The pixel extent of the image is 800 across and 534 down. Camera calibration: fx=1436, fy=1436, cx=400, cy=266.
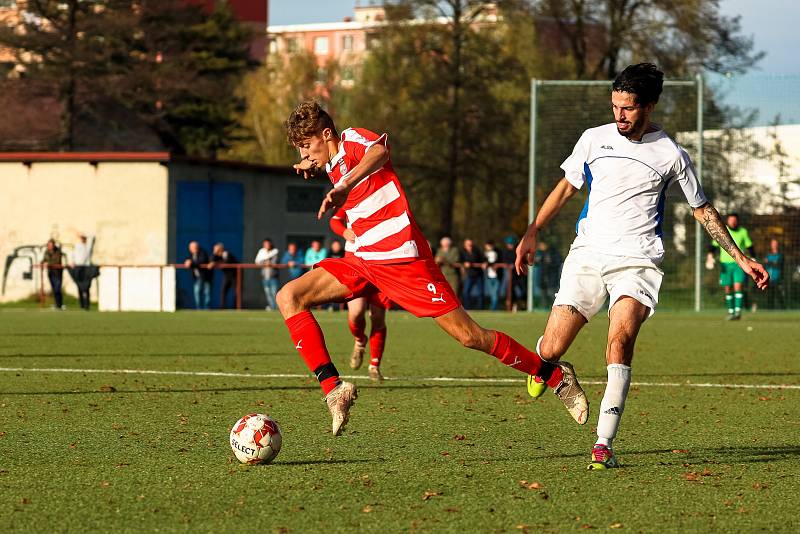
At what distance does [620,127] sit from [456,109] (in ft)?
126

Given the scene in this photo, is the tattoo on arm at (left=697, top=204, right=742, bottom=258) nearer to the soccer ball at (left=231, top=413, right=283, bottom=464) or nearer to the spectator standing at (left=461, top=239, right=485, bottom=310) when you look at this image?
the soccer ball at (left=231, top=413, right=283, bottom=464)

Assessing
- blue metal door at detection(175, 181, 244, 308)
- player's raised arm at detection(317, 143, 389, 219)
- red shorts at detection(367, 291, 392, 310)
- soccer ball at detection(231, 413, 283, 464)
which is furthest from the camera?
blue metal door at detection(175, 181, 244, 308)

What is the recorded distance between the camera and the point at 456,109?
1779 inches

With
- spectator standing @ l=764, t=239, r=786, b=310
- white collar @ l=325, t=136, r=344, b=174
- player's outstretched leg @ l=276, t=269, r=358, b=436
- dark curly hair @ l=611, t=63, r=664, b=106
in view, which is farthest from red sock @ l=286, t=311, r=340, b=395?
spectator standing @ l=764, t=239, r=786, b=310

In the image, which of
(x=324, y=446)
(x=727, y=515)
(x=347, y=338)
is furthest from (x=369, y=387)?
(x=347, y=338)

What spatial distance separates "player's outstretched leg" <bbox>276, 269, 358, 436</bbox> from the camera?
7375 millimetres

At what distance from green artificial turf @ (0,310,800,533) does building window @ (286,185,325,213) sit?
2554cm

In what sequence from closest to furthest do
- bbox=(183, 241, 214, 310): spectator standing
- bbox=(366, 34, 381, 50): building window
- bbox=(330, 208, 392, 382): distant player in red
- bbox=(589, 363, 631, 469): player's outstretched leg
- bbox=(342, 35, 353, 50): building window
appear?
bbox=(589, 363, 631, 469): player's outstretched leg < bbox=(330, 208, 392, 382): distant player in red < bbox=(183, 241, 214, 310): spectator standing < bbox=(366, 34, 381, 50): building window < bbox=(342, 35, 353, 50): building window

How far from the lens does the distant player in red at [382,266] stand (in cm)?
767

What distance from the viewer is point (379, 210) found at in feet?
25.3

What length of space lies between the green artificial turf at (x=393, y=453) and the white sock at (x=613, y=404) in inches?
7.9

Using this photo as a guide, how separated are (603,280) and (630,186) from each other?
0.49m

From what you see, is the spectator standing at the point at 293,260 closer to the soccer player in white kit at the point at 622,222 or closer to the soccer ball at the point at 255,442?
the soccer player in white kit at the point at 622,222

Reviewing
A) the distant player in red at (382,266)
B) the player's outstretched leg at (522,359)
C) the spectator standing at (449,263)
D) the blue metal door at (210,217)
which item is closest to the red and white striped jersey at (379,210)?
the distant player in red at (382,266)
